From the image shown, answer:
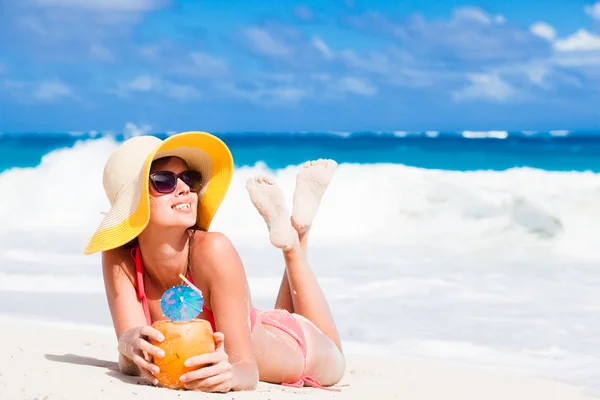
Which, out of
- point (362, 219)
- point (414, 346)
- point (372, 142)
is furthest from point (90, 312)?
point (372, 142)

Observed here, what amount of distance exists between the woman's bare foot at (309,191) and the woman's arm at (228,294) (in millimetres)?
1301

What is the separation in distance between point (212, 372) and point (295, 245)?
1425mm

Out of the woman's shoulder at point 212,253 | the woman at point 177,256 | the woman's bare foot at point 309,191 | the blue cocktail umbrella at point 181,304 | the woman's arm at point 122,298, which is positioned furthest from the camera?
the woman's bare foot at point 309,191

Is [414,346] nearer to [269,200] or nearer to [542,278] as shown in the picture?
[269,200]

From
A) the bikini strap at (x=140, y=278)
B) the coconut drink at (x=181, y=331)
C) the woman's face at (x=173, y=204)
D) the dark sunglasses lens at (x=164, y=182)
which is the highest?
the dark sunglasses lens at (x=164, y=182)

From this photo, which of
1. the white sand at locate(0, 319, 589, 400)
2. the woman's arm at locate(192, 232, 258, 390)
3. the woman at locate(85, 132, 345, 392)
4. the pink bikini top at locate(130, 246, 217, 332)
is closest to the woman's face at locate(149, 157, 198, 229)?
the woman at locate(85, 132, 345, 392)

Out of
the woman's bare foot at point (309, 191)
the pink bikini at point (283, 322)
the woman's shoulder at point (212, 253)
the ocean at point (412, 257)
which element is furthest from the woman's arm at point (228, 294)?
the ocean at point (412, 257)

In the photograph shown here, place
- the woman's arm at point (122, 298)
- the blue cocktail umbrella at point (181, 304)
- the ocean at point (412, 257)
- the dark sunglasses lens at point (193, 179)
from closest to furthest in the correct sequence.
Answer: the blue cocktail umbrella at point (181, 304) → the dark sunglasses lens at point (193, 179) → the woman's arm at point (122, 298) → the ocean at point (412, 257)

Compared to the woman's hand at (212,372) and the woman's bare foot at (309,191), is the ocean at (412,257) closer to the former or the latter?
the woman's bare foot at (309,191)

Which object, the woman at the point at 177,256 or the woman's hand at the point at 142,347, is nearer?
the woman's hand at the point at 142,347

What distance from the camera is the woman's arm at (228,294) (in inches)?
133

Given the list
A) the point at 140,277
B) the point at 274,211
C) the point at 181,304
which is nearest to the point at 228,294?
the point at 181,304

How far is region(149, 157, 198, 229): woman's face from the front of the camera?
338 centimetres

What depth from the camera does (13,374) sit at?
3.30 meters
